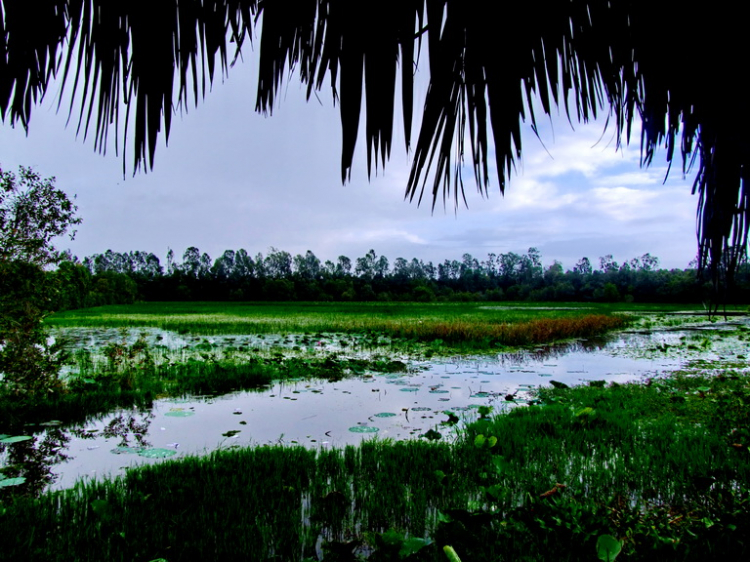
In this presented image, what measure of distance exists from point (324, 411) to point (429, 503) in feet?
7.18

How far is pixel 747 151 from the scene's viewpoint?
35.8 inches

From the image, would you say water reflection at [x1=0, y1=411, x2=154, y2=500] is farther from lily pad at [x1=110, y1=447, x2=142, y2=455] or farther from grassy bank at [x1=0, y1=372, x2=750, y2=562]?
grassy bank at [x1=0, y1=372, x2=750, y2=562]

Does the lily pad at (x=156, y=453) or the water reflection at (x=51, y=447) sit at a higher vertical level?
the lily pad at (x=156, y=453)

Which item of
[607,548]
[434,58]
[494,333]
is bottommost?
[494,333]

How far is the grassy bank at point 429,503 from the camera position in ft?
6.34

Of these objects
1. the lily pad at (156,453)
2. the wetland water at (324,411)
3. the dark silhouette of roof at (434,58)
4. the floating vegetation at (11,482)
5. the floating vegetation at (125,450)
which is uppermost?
the dark silhouette of roof at (434,58)

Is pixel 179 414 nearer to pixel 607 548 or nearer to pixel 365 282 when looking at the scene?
pixel 607 548

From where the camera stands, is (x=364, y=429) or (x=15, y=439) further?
(x=364, y=429)

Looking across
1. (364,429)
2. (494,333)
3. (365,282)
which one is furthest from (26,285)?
(365,282)

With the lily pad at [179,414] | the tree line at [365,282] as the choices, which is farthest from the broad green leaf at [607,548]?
the tree line at [365,282]

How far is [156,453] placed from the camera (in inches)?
130

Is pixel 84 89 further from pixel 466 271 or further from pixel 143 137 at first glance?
pixel 466 271

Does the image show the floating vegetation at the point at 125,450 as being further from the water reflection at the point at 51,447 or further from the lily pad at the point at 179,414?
the lily pad at the point at 179,414

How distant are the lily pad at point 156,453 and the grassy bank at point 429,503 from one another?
0.37 metres
